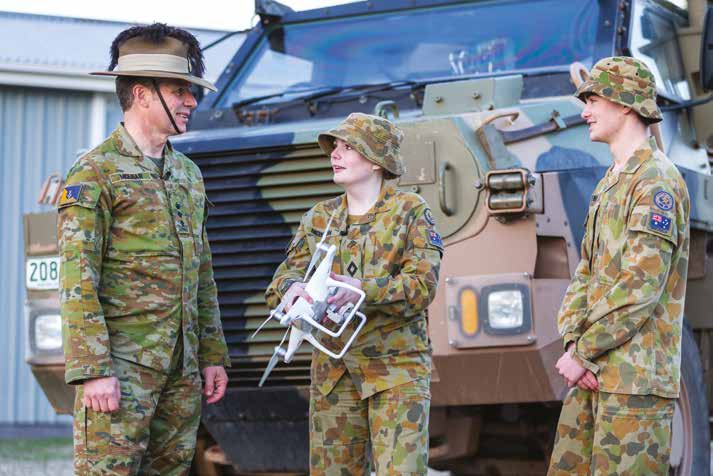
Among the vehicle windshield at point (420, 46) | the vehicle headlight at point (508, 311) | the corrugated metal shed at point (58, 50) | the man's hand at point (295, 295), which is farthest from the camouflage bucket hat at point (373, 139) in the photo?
the corrugated metal shed at point (58, 50)

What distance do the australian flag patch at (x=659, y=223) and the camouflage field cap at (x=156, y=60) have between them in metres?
1.37

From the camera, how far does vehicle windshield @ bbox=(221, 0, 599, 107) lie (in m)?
5.60

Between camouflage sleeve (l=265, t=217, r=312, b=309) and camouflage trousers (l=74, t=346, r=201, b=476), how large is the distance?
1.11ft

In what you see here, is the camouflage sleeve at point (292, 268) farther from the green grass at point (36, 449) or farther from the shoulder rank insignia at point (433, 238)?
the green grass at point (36, 449)

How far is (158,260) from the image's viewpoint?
12.3ft

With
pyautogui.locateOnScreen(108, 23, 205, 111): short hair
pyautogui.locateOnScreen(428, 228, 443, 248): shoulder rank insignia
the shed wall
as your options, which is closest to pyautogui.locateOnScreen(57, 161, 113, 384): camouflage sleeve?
pyautogui.locateOnScreen(108, 23, 205, 111): short hair

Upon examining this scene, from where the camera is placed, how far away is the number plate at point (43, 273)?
5.28 metres

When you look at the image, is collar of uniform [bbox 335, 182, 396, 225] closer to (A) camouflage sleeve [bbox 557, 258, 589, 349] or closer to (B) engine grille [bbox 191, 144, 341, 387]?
(A) camouflage sleeve [bbox 557, 258, 589, 349]

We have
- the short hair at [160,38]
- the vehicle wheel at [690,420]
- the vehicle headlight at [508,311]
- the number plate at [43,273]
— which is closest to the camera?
the short hair at [160,38]

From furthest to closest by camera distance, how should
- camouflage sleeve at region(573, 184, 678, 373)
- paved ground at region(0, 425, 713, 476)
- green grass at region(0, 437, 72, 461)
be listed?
green grass at region(0, 437, 72, 461) → paved ground at region(0, 425, 713, 476) → camouflage sleeve at region(573, 184, 678, 373)

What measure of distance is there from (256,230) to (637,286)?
187 cm

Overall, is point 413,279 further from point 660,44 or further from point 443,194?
point 660,44

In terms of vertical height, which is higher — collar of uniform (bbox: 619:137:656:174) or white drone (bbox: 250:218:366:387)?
collar of uniform (bbox: 619:137:656:174)

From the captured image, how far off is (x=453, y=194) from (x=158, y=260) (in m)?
1.23
